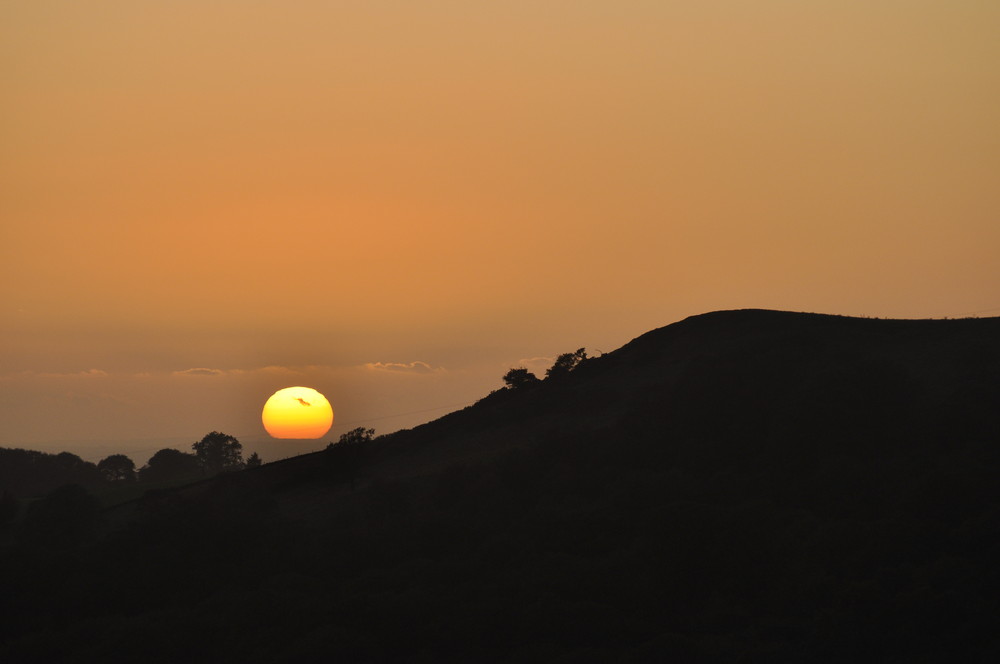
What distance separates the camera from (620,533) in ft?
197

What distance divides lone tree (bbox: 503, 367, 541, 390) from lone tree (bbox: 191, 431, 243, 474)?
310 feet

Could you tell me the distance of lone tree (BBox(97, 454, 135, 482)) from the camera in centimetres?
17875

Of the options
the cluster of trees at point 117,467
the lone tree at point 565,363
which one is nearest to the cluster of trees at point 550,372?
the lone tree at point 565,363

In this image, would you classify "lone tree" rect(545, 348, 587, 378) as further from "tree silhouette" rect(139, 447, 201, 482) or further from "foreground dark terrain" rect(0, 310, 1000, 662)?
"tree silhouette" rect(139, 447, 201, 482)

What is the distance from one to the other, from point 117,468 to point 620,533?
466ft

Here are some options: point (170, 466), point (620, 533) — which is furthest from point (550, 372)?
point (170, 466)

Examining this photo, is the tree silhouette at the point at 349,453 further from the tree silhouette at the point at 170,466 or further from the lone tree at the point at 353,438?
the tree silhouette at the point at 170,466

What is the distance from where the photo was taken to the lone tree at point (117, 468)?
179 meters

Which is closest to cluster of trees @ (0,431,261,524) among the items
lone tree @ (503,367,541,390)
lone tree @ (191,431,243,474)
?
lone tree @ (191,431,243,474)

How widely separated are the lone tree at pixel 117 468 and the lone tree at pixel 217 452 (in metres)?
11.7

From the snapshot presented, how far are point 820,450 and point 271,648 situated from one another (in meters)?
38.4

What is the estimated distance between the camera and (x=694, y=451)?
238ft

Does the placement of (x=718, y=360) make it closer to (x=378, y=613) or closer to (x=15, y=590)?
(x=378, y=613)

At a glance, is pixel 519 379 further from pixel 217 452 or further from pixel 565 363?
pixel 217 452
